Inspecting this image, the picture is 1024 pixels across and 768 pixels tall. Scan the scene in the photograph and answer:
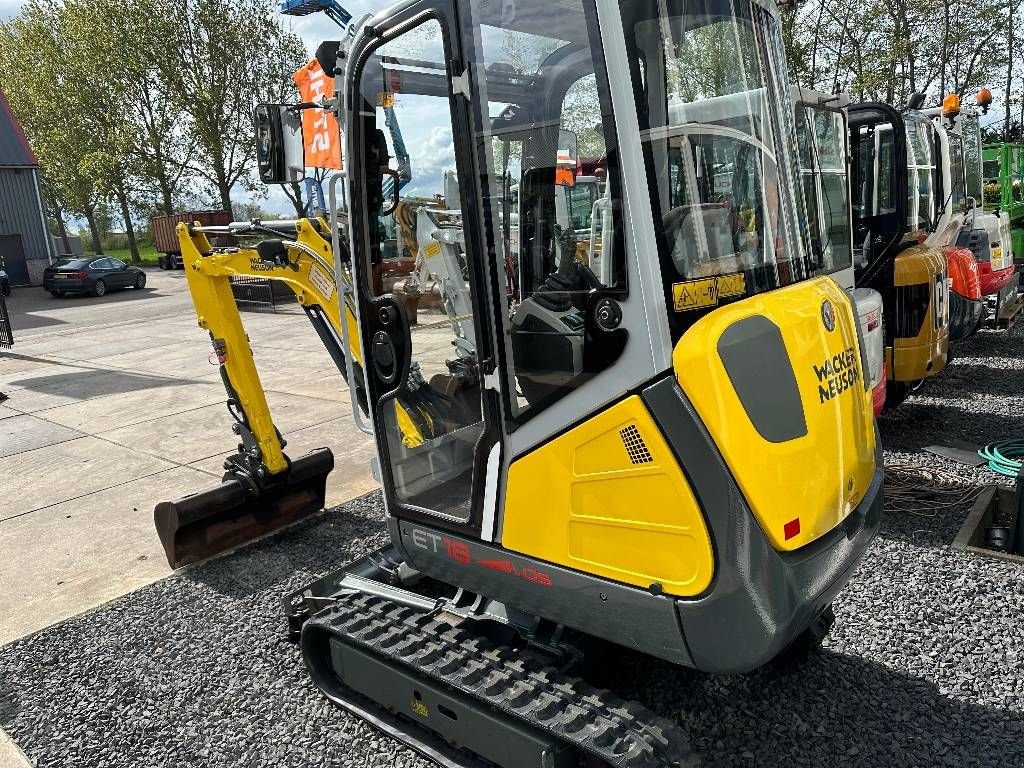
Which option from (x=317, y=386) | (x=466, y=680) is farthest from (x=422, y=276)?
(x=317, y=386)

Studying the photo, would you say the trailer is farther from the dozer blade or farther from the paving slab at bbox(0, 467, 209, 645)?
the dozer blade

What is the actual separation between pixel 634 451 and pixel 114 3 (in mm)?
38249

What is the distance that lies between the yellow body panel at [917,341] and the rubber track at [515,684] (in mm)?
4884

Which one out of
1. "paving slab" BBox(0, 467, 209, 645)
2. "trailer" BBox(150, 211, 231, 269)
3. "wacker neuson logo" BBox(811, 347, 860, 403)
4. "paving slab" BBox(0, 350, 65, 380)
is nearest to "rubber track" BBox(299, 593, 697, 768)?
"wacker neuson logo" BBox(811, 347, 860, 403)

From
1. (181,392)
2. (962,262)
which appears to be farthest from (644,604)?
(181,392)

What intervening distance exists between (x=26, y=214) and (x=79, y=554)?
28.9 meters

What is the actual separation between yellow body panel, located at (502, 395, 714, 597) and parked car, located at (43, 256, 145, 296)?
2610 centimetres

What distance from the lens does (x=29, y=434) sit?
26.0 feet

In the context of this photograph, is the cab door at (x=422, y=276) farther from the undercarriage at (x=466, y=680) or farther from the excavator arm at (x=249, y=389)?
the excavator arm at (x=249, y=389)

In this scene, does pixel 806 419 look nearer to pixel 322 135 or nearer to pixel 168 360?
pixel 322 135

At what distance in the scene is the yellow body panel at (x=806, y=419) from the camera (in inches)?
80.8

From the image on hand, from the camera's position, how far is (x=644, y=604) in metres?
2.24

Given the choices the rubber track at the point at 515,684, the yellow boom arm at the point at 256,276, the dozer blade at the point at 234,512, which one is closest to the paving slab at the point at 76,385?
the dozer blade at the point at 234,512

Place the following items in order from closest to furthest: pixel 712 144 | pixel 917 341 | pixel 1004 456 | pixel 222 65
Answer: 1. pixel 712 144
2. pixel 1004 456
3. pixel 917 341
4. pixel 222 65
